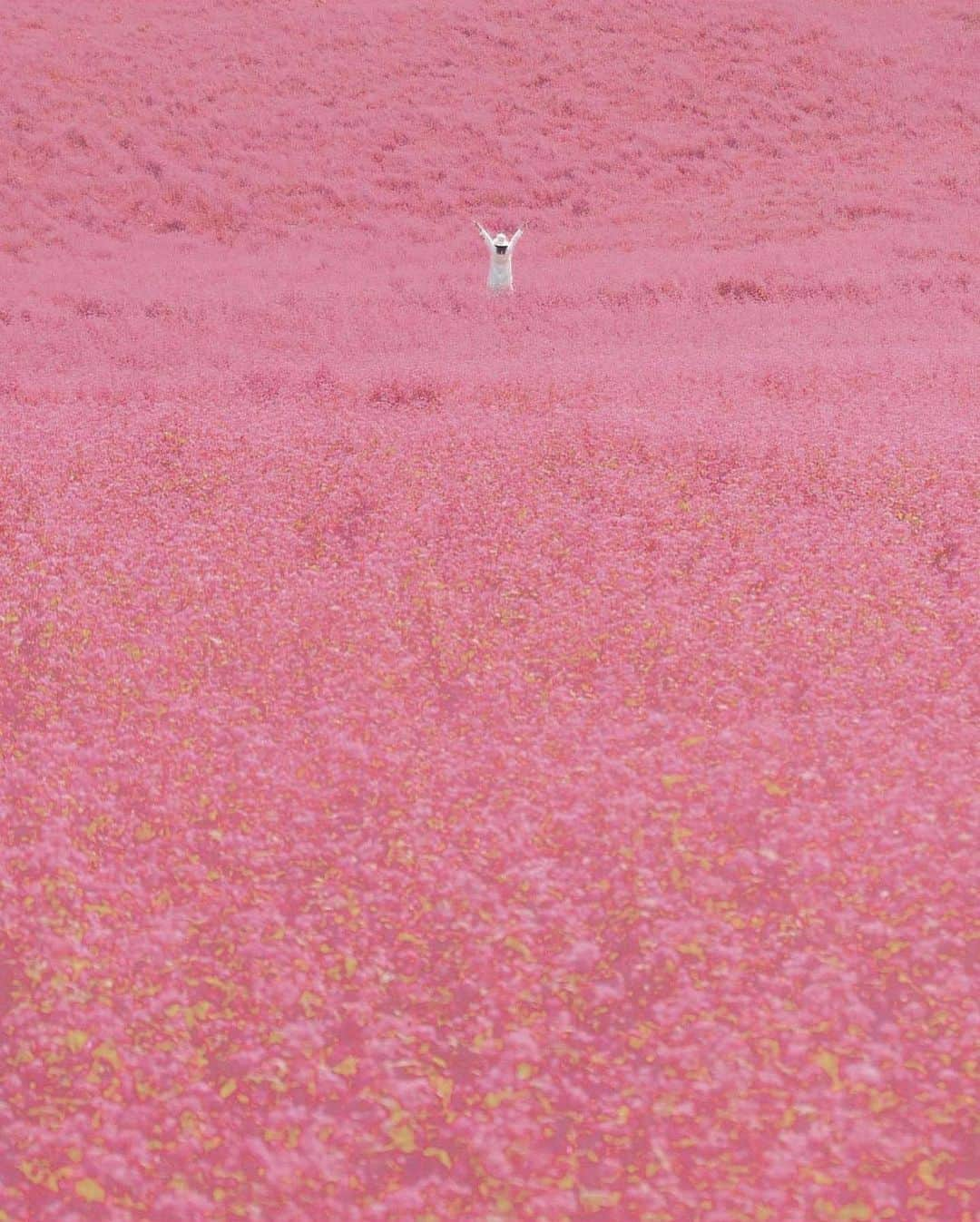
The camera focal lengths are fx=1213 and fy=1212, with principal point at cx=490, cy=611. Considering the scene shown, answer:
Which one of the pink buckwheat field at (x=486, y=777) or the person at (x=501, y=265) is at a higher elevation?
the person at (x=501, y=265)

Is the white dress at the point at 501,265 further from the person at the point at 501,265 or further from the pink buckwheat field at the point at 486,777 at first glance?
the pink buckwheat field at the point at 486,777

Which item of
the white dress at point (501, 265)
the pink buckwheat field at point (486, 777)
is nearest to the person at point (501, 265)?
the white dress at point (501, 265)

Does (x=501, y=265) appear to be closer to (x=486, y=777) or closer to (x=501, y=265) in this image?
(x=501, y=265)

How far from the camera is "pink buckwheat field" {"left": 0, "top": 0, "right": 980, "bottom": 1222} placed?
3472mm

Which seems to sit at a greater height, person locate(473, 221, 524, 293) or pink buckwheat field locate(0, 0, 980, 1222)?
person locate(473, 221, 524, 293)

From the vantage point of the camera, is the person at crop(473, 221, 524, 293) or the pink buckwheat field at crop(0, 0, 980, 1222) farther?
the person at crop(473, 221, 524, 293)

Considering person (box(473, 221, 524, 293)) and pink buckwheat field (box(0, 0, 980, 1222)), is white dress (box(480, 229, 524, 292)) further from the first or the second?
pink buckwheat field (box(0, 0, 980, 1222))

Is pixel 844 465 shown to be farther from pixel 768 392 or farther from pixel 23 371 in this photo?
pixel 23 371

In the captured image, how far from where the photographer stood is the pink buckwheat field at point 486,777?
3.47 m

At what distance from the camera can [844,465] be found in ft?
28.8

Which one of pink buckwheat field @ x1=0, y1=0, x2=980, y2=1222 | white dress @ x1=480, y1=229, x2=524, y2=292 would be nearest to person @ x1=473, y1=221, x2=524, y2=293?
white dress @ x1=480, y1=229, x2=524, y2=292

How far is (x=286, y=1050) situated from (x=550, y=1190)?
92cm


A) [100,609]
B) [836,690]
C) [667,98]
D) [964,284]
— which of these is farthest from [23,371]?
[667,98]

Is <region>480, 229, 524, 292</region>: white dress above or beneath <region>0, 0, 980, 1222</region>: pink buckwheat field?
above
